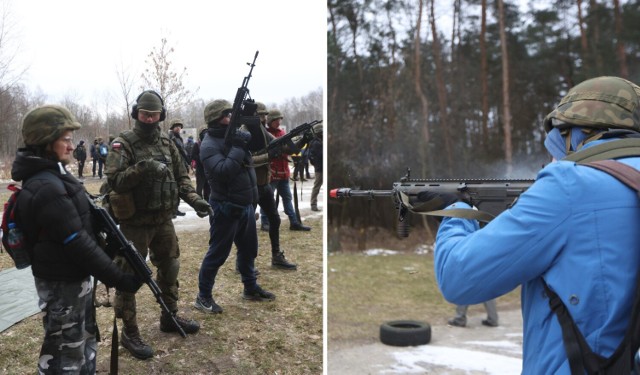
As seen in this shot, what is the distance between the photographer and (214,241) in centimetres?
410

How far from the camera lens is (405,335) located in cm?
486

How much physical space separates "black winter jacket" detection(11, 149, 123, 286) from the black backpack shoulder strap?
1767 millimetres

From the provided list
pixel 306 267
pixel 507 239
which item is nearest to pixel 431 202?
pixel 507 239

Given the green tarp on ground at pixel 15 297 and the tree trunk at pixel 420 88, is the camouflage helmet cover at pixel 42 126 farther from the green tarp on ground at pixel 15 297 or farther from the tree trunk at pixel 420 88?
the tree trunk at pixel 420 88

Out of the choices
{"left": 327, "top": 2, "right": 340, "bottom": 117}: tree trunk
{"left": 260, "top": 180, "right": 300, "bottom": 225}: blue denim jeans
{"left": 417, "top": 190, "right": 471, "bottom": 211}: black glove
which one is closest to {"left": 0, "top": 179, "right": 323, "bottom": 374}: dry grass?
{"left": 260, "top": 180, "right": 300, "bottom": 225}: blue denim jeans

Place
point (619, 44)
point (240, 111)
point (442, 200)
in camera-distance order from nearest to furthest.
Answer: point (442, 200) < point (240, 111) < point (619, 44)

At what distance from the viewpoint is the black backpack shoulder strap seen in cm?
124

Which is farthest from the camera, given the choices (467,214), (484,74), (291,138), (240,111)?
(484,74)

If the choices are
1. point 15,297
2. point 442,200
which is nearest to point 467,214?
point 442,200

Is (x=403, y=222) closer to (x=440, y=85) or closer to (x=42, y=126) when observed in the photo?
(x=42, y=126)

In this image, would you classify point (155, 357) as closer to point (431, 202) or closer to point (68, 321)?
point (68, 321)

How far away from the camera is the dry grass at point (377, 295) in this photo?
18.7 feet

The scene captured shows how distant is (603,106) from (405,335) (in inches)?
148

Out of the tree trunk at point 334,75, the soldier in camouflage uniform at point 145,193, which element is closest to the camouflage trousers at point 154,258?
the soldier in camouflage uniform at point 145,193
